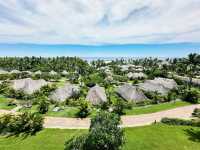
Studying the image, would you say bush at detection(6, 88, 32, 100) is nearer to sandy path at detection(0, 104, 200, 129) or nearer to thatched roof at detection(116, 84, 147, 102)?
sandy path at detection(0, 104, 200, 129)

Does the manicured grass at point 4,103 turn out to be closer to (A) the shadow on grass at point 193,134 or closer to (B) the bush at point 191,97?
(A) the shadow on grass at point 193,134

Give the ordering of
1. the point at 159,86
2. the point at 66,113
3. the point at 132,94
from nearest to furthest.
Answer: the point at 66,113 < the point at 132,94 < the point at 159,86

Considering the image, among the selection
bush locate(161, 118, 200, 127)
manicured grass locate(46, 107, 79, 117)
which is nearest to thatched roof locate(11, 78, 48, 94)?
manicured grass locate(46, 107, 79, 117)

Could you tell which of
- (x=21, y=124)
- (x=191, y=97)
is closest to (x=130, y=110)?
(x=191, y=97)

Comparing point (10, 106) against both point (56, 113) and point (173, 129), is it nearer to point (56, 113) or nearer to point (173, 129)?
point (56, 113)

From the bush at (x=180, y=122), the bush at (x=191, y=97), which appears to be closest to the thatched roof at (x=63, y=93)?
the bush at (x=180, y=122)

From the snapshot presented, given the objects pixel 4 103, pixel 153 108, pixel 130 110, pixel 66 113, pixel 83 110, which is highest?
pixel 83 110

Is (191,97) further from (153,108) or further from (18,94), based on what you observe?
(18,94)

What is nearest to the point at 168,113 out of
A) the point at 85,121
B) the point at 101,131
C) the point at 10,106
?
the point at 85,121
